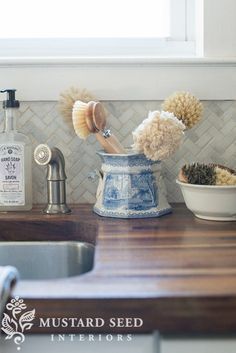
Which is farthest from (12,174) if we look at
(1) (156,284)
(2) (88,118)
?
(1) (156,284)

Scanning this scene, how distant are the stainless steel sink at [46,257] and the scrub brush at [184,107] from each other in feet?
1.15

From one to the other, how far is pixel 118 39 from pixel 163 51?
4.8 inches

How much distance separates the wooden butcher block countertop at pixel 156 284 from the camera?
68 centimetres

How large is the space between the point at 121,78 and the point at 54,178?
298 millimetres

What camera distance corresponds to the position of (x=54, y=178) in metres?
1.20

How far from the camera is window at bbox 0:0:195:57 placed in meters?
1.41

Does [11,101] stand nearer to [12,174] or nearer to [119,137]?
[12,174]

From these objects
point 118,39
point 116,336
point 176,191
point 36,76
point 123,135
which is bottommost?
point 116,336

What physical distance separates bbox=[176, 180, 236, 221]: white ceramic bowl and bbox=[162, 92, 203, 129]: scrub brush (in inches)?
6.2

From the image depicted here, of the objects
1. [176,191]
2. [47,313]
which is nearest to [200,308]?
[47,313]

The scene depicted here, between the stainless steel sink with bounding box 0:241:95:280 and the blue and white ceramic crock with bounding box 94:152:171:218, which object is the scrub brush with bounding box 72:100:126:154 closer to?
the blue and white ceramic crock with bounding box 94:152:171:218

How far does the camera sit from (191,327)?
2.24 ft

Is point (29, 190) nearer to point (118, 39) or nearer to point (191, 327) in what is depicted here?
point (118, 39)

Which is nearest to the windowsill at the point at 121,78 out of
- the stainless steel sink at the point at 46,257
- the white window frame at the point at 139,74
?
the white window frame at the point at 139,74
